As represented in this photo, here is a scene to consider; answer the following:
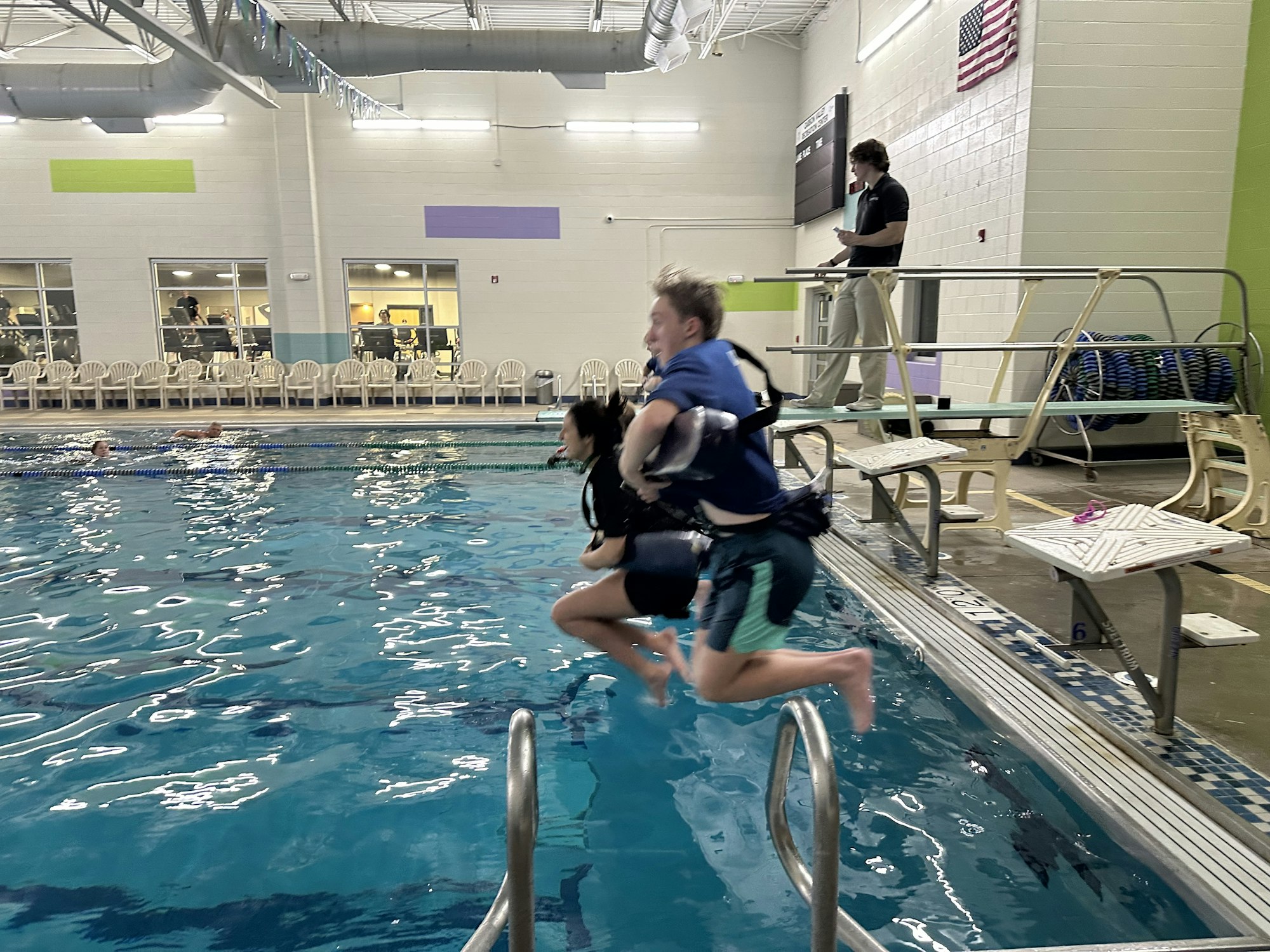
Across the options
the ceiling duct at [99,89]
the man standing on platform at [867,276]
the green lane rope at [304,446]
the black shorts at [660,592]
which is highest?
the ceiling duct at [99,89]

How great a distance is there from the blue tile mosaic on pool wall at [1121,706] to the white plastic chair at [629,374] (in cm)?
997

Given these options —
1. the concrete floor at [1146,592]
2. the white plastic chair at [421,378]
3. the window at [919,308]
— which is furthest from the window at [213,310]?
the concrete floor at [1146,592]

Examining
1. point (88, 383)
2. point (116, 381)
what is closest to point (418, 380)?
point (116, 381)

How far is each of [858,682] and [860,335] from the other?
365 cm

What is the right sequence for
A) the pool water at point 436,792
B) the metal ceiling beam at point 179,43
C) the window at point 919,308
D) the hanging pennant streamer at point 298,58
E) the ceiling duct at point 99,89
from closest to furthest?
the pool water at point 436,792 → the metal ceiling beam at point 179,43 → the hanging pennant streamer at point 298,58 → the window at point 919,308 → the ceiling duct at point 99,89

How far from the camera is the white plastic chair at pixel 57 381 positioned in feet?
42.4

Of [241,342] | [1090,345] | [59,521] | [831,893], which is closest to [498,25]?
[241,342]

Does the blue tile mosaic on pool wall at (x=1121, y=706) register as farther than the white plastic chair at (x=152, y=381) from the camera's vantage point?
No

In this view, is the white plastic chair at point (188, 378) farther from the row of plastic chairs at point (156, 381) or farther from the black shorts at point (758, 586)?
the black shorts at point (758, 586)

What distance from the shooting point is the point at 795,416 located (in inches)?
198

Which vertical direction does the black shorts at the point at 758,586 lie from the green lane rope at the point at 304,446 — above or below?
above

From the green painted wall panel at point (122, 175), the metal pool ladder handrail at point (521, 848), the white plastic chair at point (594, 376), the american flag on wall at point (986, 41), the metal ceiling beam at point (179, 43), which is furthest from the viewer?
the white plastic chair at point (594, 376)

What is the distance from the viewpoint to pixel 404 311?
1439cm

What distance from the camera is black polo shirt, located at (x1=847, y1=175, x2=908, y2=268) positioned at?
5.17 metres
